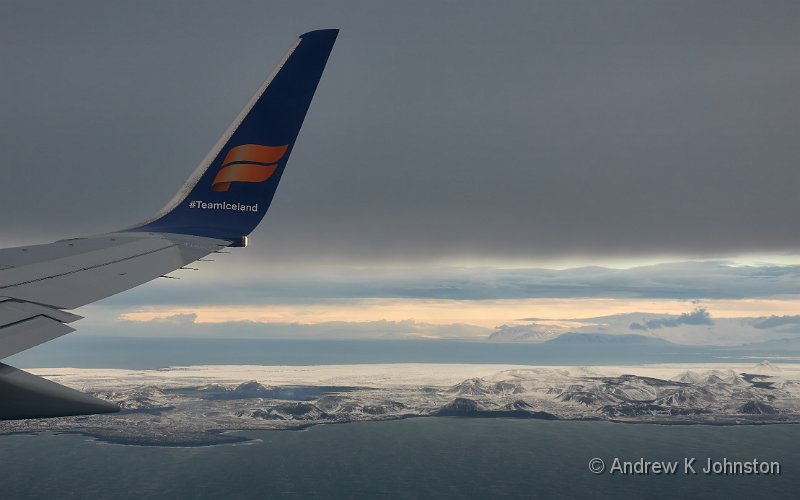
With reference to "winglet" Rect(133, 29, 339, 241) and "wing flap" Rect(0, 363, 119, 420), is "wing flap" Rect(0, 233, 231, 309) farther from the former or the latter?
"wing flap" Rect(0, 363, 119, 420)

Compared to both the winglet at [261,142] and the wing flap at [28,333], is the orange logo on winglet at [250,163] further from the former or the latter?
the wing flap at [28,333]

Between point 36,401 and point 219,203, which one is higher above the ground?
point 219,203

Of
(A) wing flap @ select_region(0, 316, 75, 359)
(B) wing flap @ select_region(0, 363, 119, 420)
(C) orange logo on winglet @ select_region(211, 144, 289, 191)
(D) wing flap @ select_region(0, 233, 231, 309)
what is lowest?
(B) wing flap @ select_region(0, 363, 119, 420)

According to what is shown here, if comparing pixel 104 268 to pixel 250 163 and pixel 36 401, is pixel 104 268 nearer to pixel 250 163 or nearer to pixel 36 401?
pixel 250 163

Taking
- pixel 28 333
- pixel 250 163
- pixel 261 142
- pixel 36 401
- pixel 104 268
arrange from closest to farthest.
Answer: pixel 36 401
pixel 28 333
pixel 104 268
pixel 261 142
pixel 250 163

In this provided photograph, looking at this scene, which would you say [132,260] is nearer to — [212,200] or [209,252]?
[209,252]

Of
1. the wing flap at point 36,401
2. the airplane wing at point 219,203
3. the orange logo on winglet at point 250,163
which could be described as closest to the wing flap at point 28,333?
the wing flap at point 36,401

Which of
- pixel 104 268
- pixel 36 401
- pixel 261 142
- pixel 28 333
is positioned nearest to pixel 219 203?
pixel 261 142

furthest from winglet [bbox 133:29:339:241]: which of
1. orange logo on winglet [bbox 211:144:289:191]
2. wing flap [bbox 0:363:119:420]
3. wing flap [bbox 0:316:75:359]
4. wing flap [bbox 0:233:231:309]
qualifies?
wing flap [bbox 0:363:119:420]

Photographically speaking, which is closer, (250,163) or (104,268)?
(104,268)
